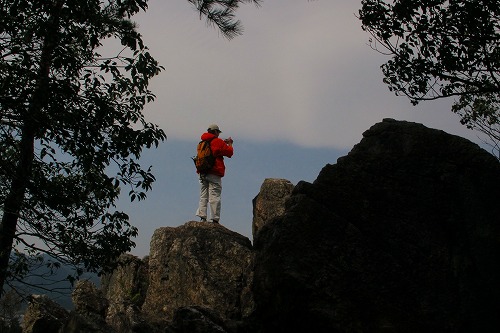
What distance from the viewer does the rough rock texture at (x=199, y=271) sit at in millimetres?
14609

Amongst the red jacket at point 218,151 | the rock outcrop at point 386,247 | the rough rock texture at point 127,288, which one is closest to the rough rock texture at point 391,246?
the rock outcrop at point 386,247

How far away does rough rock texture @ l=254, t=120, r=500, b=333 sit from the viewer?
24.3ft

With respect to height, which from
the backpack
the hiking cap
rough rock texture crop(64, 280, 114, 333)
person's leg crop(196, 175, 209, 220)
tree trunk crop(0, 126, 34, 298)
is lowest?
rough rock texture crop(64, 280, 114, 333)

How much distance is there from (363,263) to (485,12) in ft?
22.2

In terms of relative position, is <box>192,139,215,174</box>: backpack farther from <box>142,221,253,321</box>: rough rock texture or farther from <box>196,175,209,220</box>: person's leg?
<box>142,221,253,321</box>: rough rock texture

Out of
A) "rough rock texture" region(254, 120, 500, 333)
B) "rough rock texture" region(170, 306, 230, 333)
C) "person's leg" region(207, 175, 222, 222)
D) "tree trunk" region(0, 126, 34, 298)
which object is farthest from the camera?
"person's leg" region(207, 175, 222, 222)

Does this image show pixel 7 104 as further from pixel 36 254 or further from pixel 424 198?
pixel 424 198

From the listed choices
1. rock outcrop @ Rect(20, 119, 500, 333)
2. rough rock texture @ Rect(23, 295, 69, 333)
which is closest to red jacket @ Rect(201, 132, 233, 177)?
rough rock texture @ Rect(23, 295, 69, 333)

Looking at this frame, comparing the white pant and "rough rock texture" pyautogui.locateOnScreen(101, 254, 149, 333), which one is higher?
the white pant

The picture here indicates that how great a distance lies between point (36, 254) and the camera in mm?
10641

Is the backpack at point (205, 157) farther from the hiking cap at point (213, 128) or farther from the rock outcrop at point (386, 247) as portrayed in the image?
the rock outcrop at point (386, 247)

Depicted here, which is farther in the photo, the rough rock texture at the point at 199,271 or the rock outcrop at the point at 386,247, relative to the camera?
the rough rock texture at the point at 199,271

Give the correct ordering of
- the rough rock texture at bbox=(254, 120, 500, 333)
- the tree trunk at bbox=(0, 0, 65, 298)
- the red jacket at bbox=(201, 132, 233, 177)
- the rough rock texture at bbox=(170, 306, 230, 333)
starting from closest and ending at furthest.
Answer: the rough rock texture at bbox=(254, 120, 500, 333)
the rough rock texture at bbox=(170, 306, 230, 333)
the tree trunk at bbox=(0, 0, 65, 298)
the red jacket at bbox=(201, 132, 233, 177)

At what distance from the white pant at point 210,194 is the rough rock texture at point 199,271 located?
0.37 meters
